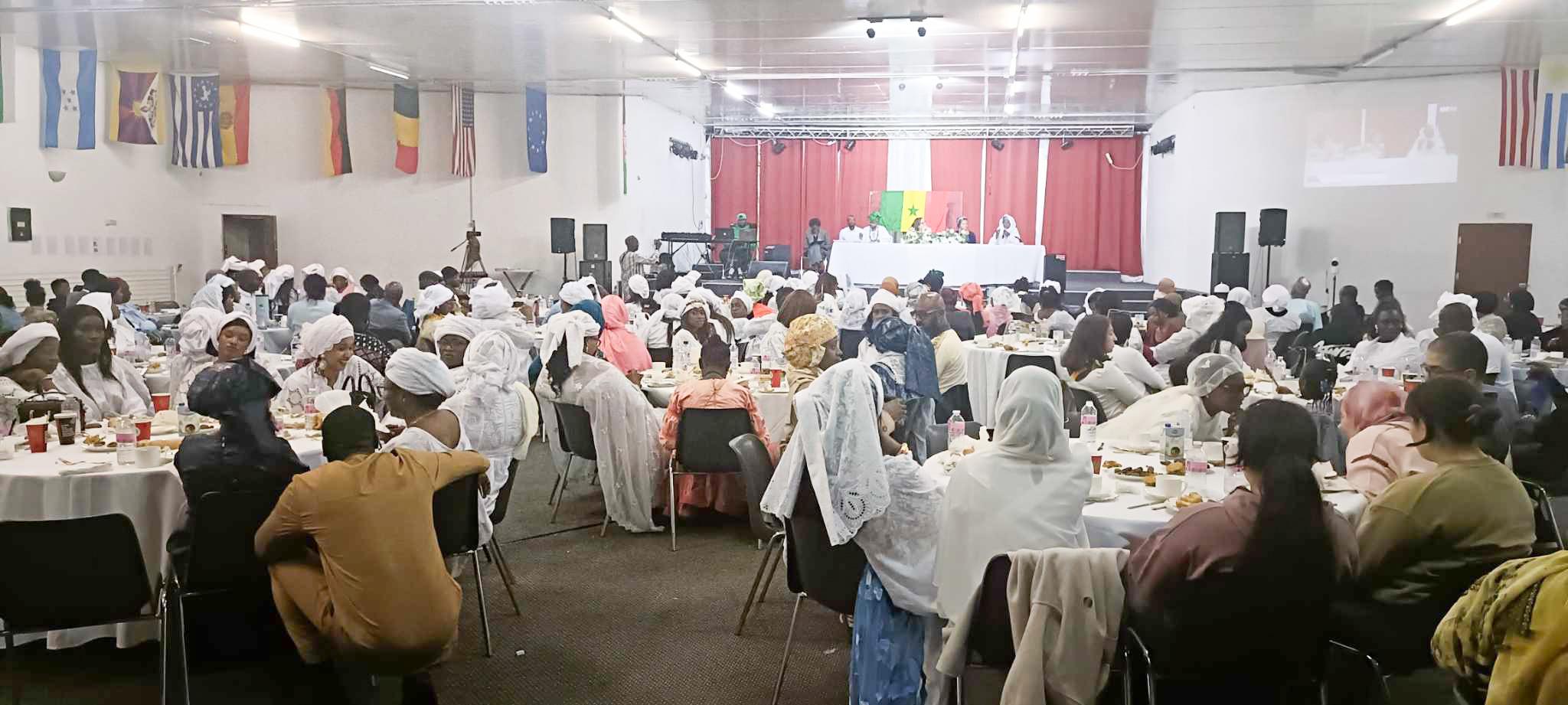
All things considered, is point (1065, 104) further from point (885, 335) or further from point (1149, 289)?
point (885, 335)

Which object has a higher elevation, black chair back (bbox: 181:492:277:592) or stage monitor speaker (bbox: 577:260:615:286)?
stage monitor speaker (bbox: 577:260:615:286)

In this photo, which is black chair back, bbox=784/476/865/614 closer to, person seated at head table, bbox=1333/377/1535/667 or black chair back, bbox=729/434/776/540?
black chair back, bbox=729/434/776/540

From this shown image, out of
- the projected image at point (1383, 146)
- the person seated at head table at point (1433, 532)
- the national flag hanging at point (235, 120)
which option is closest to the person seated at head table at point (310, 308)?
the national flag hanging at point (235, 120)

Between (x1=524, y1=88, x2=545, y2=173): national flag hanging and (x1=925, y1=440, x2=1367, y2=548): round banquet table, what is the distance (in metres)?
13.6

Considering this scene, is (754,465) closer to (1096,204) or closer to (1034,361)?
(1034,361)

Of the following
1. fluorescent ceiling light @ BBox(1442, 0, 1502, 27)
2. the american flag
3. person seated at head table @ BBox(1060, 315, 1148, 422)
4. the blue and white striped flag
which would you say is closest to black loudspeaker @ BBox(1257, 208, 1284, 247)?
fluorescent ceiling light @ BBox(1442, 0, 1502, 27)

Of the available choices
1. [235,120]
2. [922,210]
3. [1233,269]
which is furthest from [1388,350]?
[235,120]

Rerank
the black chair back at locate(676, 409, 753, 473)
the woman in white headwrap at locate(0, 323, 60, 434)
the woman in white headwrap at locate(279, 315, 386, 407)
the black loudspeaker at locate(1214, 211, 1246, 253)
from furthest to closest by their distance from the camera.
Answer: the black loudspeaker at locate(1214, 211, 1246, 253) < the black chair back at locate(676, 409, 753, 473) < the woman in white headwrap at locate(279, 315, 386, 407) < the woman in white headwrap at locate(0, 323, 60, 434)

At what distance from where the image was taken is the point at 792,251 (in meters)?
22.7

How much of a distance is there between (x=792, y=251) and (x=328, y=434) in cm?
1970

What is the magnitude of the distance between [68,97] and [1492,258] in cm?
1703

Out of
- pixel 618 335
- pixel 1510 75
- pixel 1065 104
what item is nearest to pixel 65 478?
pixel 618 335

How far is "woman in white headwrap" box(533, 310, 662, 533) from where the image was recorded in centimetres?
624

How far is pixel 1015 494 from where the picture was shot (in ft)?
10.8
